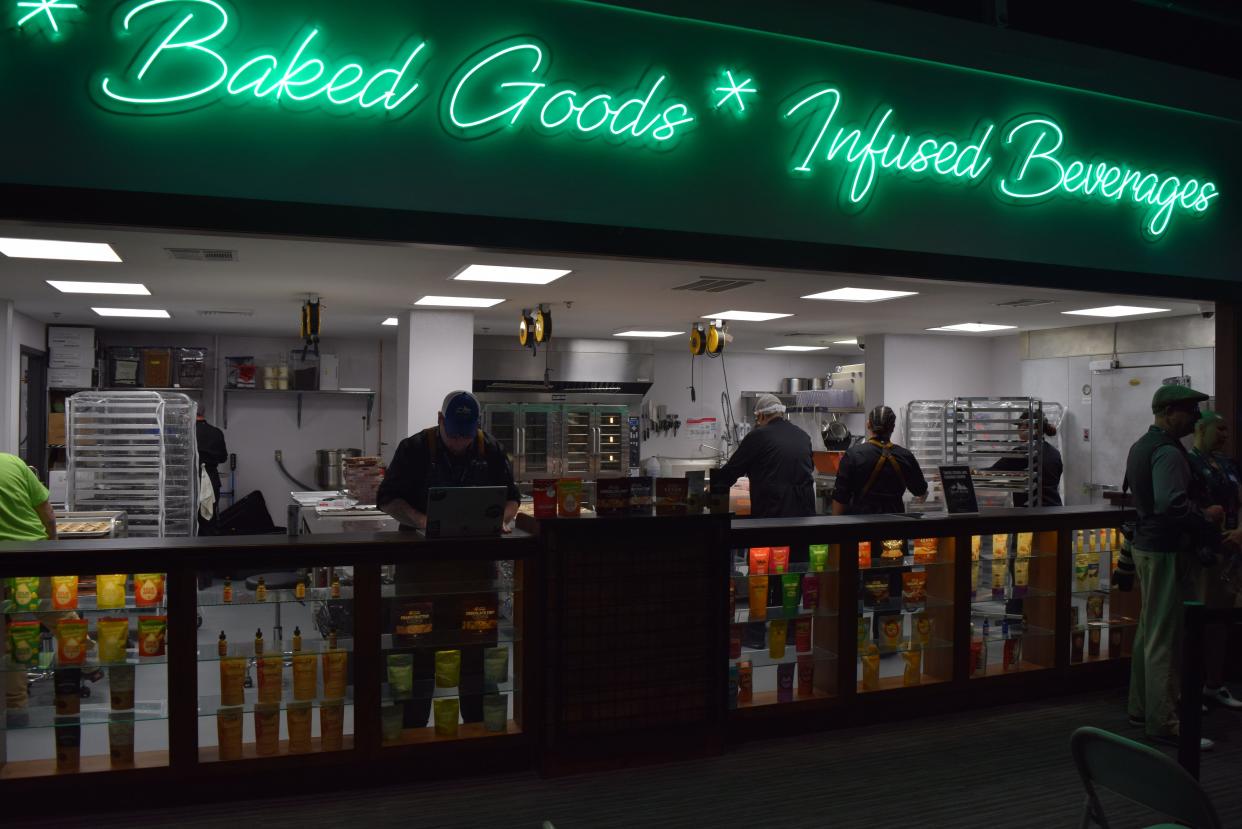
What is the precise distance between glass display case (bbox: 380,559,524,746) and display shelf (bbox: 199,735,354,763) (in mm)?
155

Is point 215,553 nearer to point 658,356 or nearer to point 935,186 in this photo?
point 935,186

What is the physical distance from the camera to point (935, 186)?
5.41m

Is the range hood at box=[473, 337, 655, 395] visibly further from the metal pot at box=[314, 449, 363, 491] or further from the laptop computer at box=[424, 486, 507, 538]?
the laptop computer at box=[424, 486, 507, 538]

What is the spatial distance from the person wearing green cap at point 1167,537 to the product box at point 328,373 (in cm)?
902

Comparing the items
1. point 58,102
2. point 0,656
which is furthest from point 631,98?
point 0,656

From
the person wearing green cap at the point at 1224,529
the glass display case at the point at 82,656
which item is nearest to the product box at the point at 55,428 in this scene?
the glass display case at the point at 82,656

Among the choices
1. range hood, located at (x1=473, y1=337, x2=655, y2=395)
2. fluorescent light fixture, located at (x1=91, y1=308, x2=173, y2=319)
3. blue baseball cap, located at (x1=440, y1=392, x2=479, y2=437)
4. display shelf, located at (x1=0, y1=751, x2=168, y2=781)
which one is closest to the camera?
display shelf, located at (x1=0, y1=751, x2=168, y2=781)

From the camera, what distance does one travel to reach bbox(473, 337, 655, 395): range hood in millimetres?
10023

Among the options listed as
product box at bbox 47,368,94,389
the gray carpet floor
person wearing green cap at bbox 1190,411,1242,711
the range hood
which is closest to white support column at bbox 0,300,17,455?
product box at bbox 47,368,94,389

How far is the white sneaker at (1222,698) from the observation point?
4875mm

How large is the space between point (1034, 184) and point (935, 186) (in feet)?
2.48

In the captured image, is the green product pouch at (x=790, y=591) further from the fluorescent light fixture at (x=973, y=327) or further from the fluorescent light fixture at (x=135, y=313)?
the fluorescent light fixture at (x=135, y=313)

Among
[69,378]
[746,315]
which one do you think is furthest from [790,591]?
[69,378]

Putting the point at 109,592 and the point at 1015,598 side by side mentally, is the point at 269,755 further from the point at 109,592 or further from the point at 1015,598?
the point at 1015,598
